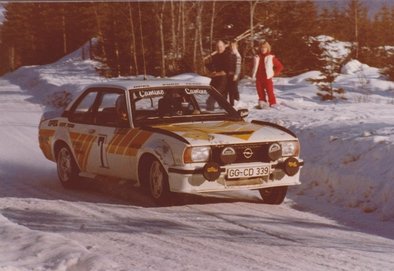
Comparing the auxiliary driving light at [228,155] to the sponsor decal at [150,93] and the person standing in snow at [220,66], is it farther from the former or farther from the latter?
the person standing in snow at [220,66]

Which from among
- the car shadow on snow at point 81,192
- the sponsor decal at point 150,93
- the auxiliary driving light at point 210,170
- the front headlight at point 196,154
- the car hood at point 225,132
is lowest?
the car shadow on snow at point 81,192

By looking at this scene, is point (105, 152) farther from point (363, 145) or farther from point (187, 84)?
point (363, 145)

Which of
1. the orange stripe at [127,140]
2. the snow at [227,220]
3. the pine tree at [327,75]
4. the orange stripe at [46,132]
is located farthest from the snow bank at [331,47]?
the orange stripe at [127,140]

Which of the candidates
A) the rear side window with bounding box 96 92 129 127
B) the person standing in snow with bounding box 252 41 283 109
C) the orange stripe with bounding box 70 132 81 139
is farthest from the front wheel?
the person standing in snow with bounding box 252 41 283 109

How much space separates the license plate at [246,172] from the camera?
28.5 ft

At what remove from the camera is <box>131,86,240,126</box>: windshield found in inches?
384

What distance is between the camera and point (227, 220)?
8.21 metres

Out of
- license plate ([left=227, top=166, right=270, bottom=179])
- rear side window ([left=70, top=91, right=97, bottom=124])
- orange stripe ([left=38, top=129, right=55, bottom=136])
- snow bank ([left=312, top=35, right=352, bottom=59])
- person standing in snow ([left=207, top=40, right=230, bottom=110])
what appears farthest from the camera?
snow bank ([left=312, top=35, right=352, bottom=59])

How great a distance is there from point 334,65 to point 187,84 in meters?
11.2

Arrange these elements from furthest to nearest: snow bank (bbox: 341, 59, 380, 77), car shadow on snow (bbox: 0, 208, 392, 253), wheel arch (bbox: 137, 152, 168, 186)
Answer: snow bank (bbox: 341, 59, 380, 77)
wheel arch (bbox: 137, 152, 168, 186)
car shadow on snow (bbox: 0, 208, 392, 253)

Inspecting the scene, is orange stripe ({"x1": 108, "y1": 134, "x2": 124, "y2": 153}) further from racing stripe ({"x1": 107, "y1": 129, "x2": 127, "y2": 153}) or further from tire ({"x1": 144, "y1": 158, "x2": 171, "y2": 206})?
tire ({"x1": 144, "y1": 158, "x2": 171, "y2": 206})

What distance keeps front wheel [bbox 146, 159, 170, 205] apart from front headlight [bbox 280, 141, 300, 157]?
51.3 inches

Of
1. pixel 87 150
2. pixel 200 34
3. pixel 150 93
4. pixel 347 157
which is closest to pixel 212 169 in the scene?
pixel 150 93

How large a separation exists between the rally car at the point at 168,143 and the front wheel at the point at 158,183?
1cm
